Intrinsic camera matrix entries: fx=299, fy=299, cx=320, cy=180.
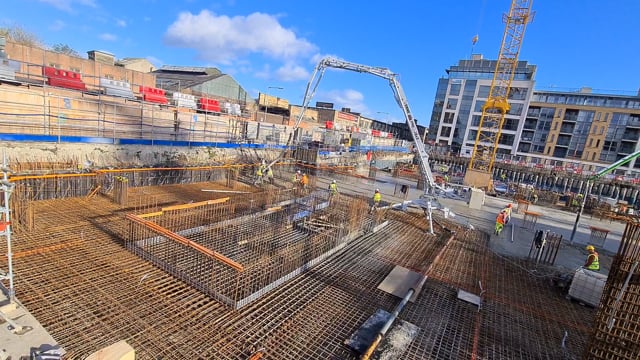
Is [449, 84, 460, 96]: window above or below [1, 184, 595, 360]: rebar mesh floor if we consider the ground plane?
above

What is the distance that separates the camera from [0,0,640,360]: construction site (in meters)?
4.51

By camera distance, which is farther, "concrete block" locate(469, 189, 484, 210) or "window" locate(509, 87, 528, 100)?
"window" locate(509, 87, 528, 100)

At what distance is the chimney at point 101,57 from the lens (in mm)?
34250

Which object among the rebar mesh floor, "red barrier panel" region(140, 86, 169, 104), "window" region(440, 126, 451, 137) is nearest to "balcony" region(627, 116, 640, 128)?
"window" region(440, 126, 451, 137)

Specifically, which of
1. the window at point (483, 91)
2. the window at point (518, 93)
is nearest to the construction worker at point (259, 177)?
the window at point (483, 91)

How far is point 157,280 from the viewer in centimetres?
605

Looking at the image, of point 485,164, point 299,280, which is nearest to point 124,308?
point 299,280

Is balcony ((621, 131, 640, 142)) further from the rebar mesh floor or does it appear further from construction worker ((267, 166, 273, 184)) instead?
construction worker ((267, 166, 273, 184))

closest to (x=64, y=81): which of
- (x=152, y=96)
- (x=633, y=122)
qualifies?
(x=152, y=96)

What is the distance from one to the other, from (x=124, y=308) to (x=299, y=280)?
3.39 meters

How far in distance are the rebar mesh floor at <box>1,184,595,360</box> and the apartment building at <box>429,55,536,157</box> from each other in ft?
182

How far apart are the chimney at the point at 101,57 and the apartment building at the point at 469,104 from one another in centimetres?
5588

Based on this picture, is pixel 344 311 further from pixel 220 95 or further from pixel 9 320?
pixel 220 95

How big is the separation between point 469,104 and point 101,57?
58972mm
